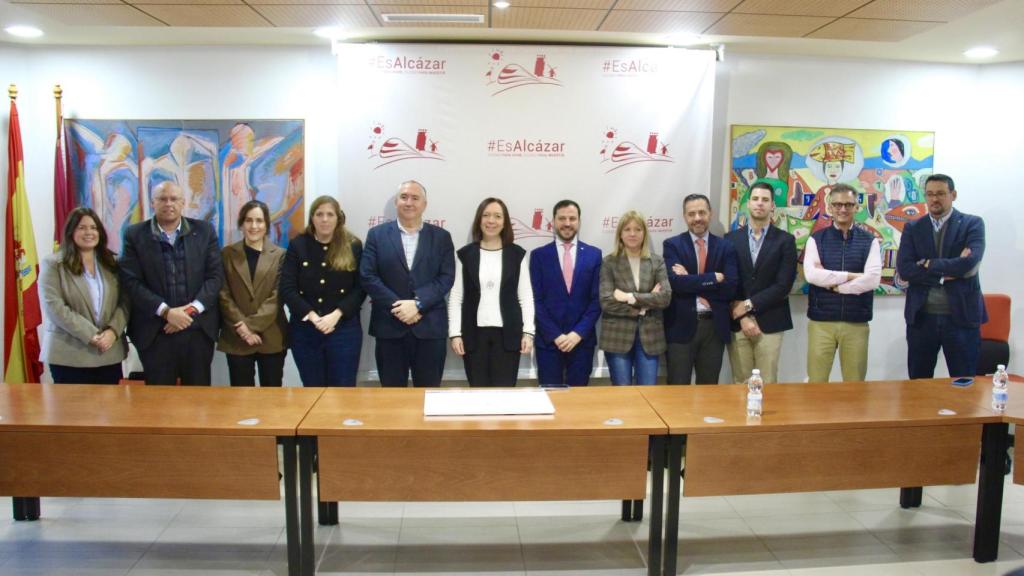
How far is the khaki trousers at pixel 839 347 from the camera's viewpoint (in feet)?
14.3

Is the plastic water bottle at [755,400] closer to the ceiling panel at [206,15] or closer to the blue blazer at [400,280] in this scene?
the blue blazer at [400,280]

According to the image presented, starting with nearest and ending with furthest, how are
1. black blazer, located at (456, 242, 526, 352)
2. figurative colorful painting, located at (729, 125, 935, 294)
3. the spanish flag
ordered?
black blazer, located at (456, 242, 526, 352)
the spanish flag
figurative colorful painting, located at (729, 125, 935, 294)

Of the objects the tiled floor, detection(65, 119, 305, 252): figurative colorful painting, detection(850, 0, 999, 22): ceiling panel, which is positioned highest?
detection(850, 0, 999, 22): ceiling panel

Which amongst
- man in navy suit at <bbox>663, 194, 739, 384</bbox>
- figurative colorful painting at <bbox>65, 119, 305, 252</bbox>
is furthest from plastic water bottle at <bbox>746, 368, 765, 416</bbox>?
figurative colorful painting at <bbox>65, 119, 305, 252</bbox>

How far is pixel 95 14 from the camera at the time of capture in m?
3.74

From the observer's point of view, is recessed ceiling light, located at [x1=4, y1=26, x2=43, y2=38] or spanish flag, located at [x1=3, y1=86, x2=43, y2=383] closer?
recessed ceiling light, located at [x1=4, y1=26, x2=43, y2=38]

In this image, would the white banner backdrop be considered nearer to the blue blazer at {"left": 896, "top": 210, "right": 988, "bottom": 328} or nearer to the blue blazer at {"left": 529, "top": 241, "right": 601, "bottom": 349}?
the blue blazer at {"left": 529, "top": 241, "right": 601, "bottom": 349}

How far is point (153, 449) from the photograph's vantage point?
8.27ft

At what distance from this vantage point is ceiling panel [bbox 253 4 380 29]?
367cm

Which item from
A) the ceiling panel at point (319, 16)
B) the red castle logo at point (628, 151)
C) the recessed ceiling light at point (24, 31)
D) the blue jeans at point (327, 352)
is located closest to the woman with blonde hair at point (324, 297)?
the blue jeans at point (327, 352)

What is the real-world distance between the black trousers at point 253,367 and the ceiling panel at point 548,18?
231 cm

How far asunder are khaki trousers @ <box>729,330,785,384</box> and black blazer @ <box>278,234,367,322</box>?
7.81ft

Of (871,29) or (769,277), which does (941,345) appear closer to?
(769,277)

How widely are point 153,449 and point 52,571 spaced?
0.89 m
